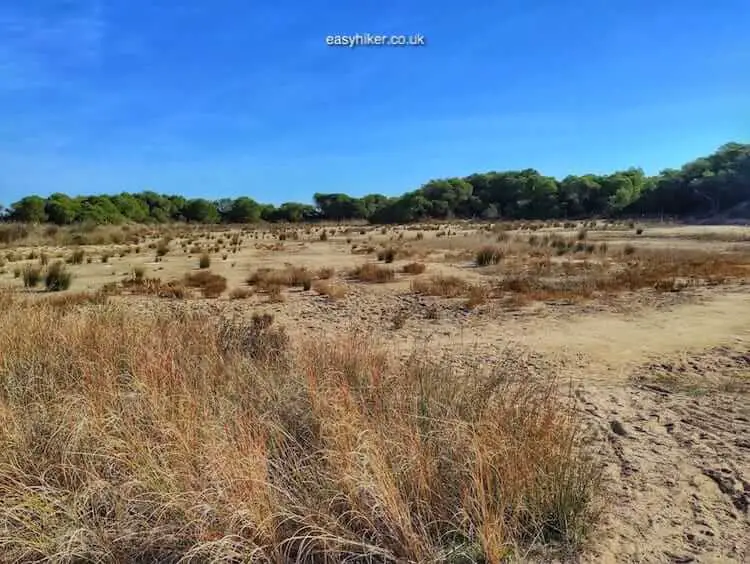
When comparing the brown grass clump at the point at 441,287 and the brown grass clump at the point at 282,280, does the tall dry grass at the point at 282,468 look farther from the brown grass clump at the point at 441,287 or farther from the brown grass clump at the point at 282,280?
the brown grass clump at the point at 282,280

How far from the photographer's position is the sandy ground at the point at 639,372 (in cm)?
349

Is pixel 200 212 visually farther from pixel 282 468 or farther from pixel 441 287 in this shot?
pixel 282 468

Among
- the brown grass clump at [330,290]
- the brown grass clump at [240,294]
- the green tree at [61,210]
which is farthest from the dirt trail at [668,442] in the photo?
the green tree at [61,210]

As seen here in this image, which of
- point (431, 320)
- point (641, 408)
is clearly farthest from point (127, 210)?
point (641, 408)

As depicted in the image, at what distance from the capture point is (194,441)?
3.62 m

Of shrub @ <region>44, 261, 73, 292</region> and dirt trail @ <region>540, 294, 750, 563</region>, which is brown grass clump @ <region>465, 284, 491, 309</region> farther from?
shrub @ <region>44, 261, 73, 292</region>

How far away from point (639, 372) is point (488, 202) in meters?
85.3

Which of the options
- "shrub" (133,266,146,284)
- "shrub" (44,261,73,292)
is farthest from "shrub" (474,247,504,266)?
"shrub" (44,261,73,292)

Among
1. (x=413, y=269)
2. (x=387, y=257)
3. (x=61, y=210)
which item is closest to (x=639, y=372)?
(x=413, y=269)

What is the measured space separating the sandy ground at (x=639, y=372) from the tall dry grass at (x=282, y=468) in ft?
1.62

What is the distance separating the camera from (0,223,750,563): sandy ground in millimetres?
3492

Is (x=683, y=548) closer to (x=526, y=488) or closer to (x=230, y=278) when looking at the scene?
(x=526, y=488)

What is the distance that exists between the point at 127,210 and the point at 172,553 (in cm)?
8230

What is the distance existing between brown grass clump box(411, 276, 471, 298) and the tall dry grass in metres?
10.3
